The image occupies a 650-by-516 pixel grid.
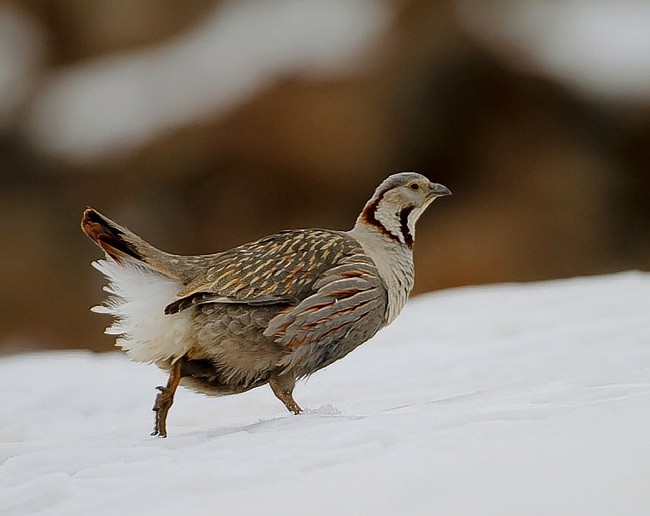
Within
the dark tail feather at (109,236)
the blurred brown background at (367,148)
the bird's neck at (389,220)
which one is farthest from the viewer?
the blurred brown background at (367,148)

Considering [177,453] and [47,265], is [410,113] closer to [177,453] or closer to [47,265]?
[47,265]

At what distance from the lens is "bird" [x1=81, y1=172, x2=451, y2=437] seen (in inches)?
171

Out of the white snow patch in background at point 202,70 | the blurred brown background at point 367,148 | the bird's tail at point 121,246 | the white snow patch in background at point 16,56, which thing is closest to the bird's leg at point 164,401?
the bird's tail at point 121,246

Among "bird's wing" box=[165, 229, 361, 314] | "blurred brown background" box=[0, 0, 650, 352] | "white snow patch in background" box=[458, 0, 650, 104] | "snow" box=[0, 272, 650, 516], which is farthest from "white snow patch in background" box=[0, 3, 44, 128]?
"bird's wing" box=[165, 229, 361, 314]

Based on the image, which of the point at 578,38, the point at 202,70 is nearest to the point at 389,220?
the point at 578,38

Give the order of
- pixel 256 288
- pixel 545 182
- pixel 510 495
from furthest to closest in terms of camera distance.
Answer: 1. pixel 545 182
2. pixel 256 288
3. pixel 510 495

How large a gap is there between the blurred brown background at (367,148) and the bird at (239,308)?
318 inches

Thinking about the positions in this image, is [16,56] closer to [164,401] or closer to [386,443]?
[164,401]

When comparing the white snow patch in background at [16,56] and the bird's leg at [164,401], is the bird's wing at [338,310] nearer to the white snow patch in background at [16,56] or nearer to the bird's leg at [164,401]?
the bird's leg at [164,401]

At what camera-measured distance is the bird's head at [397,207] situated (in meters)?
5.11

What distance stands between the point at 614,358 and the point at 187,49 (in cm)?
1135

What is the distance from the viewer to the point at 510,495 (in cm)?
266

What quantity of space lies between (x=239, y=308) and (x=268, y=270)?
236 mm

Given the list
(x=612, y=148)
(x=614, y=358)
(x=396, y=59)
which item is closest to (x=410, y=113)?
(x=396, y=59)
